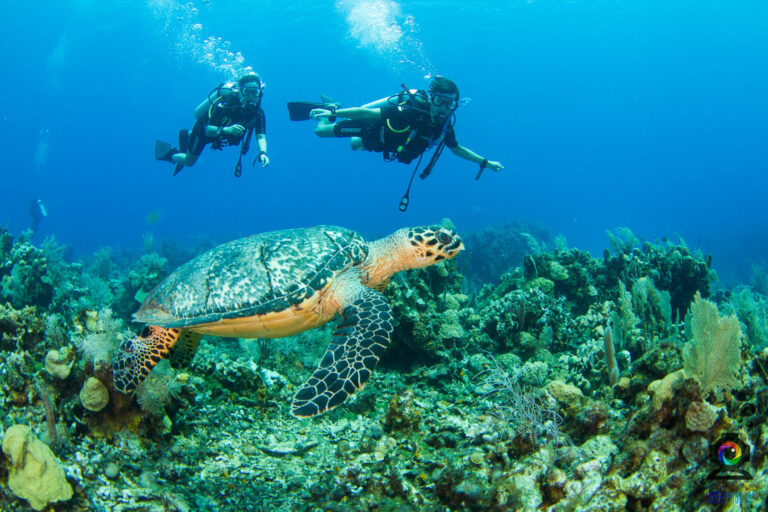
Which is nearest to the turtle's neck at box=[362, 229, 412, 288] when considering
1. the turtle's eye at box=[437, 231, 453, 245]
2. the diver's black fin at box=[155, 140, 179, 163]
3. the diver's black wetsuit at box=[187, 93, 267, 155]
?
the turtle's eye at box=[437, 231, 453, 245]

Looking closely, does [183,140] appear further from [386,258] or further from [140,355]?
[140,355]

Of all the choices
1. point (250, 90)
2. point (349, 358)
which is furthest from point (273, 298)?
point (250, 90)

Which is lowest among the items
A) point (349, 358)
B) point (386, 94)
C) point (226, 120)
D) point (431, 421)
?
point (431, 421)

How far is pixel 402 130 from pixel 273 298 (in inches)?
207

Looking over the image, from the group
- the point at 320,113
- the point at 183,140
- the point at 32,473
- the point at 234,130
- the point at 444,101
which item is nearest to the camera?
the point at 32,473

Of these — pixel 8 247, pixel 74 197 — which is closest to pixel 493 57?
pixel 8 247

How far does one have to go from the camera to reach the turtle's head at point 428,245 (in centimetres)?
443

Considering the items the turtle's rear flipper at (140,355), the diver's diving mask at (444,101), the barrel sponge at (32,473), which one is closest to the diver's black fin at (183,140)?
the diver's diving mask at (444,101)

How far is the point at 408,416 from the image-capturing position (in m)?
2.90

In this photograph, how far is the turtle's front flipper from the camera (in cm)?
259

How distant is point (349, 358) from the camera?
2924 millimetres

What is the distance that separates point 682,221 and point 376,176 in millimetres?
91499

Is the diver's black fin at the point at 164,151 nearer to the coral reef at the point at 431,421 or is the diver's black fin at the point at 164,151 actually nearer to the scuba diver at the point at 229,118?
the scuba diver at the point at 229,118

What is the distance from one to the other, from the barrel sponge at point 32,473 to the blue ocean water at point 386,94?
3269 centimetres
